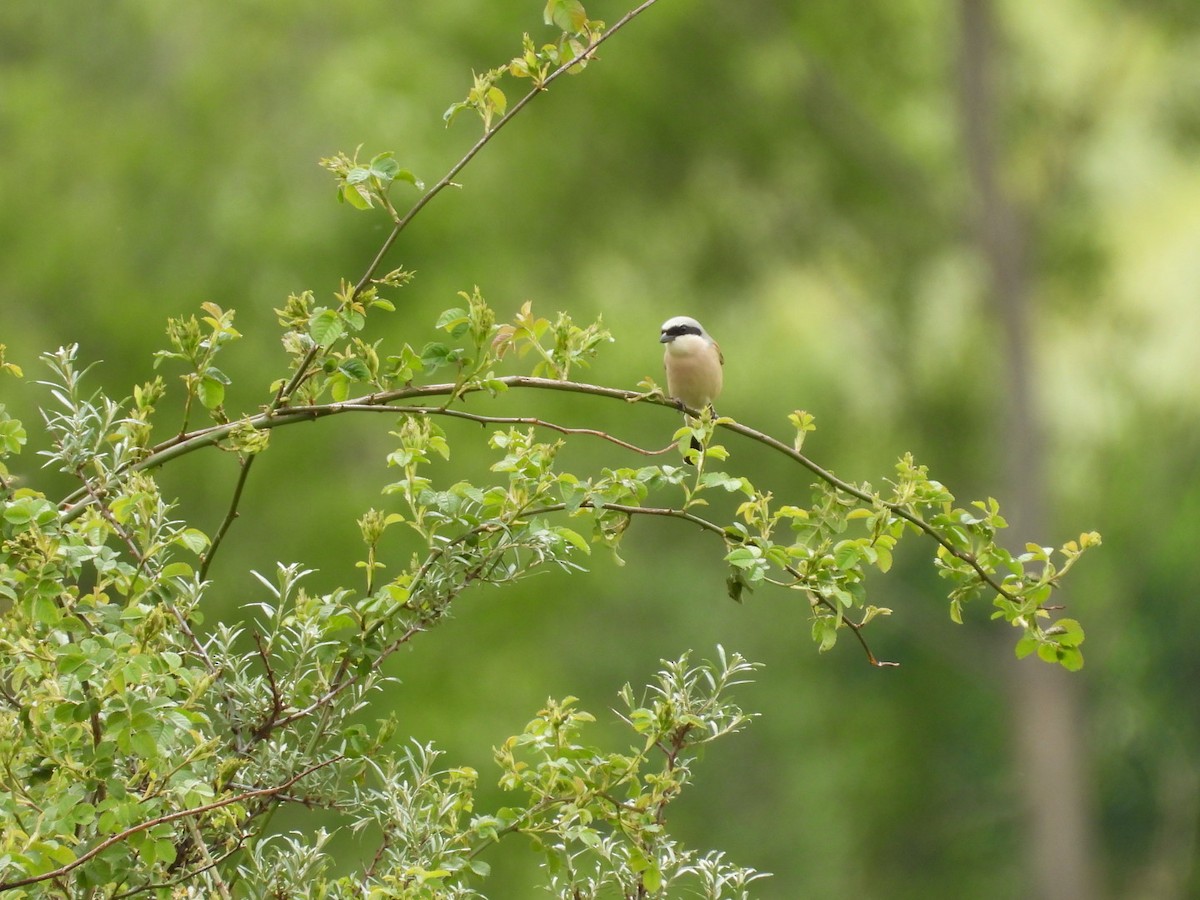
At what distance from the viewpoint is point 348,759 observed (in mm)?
2096

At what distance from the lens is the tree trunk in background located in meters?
11.4

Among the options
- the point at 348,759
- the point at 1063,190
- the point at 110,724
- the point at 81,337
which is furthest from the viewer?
the point at 1063,190

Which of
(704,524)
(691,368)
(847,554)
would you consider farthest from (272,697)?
(691,368)

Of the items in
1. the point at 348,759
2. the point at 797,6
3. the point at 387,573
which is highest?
the point at 797,6

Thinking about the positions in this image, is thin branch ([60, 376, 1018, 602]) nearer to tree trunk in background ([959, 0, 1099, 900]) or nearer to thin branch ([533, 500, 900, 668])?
thin branch ([533, 500, 900, 668])

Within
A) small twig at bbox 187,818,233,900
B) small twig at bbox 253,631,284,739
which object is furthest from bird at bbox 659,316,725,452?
small twig at bbox 187,818,233,900

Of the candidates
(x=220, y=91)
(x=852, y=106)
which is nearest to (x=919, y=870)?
(x=852, y=106)

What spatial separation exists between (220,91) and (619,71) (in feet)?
10.5

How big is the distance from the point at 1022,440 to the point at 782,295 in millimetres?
3019

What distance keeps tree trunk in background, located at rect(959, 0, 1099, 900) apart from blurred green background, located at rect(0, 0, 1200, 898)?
0.09ft

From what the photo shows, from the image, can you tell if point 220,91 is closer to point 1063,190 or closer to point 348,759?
point 1063,190

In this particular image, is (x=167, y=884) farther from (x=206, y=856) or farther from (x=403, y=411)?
(x=403, y=411)

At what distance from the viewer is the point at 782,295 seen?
44.5 feet

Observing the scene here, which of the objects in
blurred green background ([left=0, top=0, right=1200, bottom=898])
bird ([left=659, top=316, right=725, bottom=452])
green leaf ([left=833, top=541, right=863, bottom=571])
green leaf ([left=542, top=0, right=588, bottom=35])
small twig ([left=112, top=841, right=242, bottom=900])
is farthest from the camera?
blurred green background ([left=0, top=0, right=1200, bottom=898])
